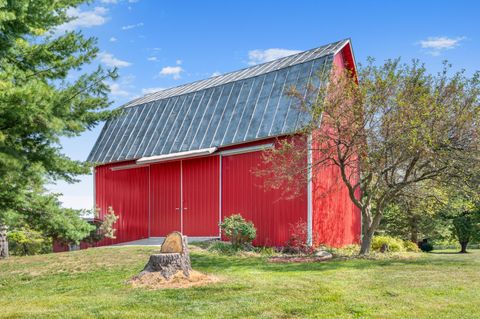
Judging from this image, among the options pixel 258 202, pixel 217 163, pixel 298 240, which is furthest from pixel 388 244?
pixel 217 163

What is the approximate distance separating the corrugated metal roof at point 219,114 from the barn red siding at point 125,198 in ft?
2.40

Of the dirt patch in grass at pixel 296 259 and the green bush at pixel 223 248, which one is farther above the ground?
the green bush at pixel 223 248

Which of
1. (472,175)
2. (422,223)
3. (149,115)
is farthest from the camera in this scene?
(422,223)

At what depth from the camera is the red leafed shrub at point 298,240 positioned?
12.5m

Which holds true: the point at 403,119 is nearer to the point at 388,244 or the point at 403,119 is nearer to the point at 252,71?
the point at 388,244

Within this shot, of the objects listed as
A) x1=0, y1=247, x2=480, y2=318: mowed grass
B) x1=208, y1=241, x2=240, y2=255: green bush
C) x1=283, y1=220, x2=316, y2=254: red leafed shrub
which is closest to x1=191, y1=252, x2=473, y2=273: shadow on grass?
x1=0, y1=247, x2=480, y2=318: mowed grass

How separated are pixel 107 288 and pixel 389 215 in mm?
16933

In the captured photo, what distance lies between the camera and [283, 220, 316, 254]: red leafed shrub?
12.5 m

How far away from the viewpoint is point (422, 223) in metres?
21.4

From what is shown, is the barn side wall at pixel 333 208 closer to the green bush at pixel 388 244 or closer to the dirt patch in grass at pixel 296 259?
the green bush at pixel 388 244

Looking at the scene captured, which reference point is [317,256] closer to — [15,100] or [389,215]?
[15,100]

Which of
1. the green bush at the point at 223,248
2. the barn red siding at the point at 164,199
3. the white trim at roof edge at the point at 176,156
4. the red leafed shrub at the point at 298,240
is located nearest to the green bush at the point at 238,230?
the green bush at the point at 223,248

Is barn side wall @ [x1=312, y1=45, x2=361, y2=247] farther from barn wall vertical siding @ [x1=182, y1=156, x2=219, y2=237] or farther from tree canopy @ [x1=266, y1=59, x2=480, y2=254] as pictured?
barn wall vertical siding @ [x1=182, y1=156, x2=219, y2=237]

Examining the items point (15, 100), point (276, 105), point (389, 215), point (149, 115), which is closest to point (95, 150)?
point (149, 115)
